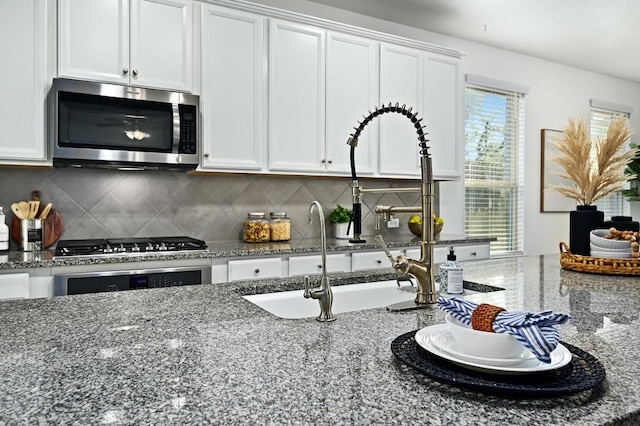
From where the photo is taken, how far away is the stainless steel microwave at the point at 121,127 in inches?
103

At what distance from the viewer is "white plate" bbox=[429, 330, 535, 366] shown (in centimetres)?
77

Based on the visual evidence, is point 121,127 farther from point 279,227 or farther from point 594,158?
point 594,158

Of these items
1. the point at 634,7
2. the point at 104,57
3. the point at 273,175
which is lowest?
the point at 273,175

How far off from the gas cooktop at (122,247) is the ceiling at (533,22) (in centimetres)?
225

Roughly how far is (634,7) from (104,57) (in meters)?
4.00

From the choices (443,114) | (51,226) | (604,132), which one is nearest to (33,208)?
(51,226)

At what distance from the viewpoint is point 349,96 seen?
11.6 feet

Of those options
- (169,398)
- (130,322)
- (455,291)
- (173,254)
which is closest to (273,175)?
(173,254)

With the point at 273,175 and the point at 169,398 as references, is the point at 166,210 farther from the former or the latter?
the point at 169,398

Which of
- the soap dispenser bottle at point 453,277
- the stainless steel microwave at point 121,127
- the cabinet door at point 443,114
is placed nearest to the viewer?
the soap dispenser bottle at point 453,277

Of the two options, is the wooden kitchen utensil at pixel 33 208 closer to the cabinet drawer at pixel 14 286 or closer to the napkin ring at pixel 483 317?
the cabinet drawer at pixel 14 286

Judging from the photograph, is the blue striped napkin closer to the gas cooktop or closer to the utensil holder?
the gas cooktop

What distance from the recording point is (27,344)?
0.94 metres

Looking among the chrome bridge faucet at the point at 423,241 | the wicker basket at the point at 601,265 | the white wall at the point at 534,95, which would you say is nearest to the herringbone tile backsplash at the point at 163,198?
the white wall at the point at 534,95
